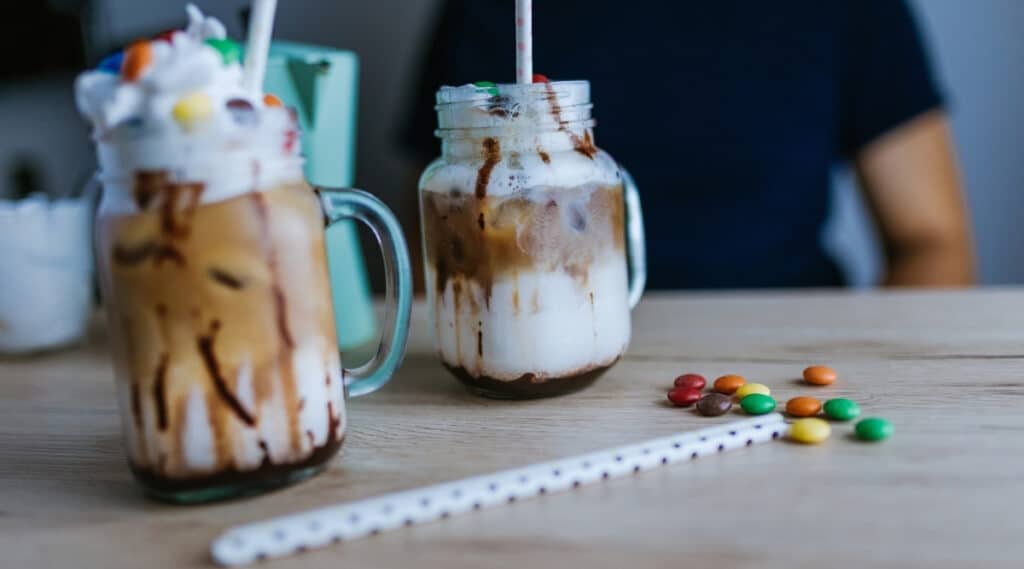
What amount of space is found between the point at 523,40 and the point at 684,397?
263 mm

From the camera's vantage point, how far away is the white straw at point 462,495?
42 cm

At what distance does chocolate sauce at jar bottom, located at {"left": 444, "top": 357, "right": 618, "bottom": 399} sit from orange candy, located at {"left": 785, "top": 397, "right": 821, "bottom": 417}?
130 millimetres

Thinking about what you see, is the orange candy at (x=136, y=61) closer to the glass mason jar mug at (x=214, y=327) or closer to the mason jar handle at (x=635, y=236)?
the glass mason jar mug at (x=214, y=327)

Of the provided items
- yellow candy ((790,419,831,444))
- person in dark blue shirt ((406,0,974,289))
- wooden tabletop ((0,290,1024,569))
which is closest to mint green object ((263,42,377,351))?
wooden tabletop ((0,290,1024,569))

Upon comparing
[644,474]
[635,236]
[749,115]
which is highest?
[749,115]

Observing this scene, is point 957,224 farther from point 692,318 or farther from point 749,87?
point 692,318

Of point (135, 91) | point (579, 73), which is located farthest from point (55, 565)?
point (579, 73)

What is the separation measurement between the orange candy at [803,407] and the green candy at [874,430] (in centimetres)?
4

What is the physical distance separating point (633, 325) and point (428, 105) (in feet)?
2.77

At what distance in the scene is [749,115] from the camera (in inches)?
54.3

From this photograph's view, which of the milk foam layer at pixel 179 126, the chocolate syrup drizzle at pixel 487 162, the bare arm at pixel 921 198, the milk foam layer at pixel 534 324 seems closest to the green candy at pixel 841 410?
the milk foam layer at pixel 534 324

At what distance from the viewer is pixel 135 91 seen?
17.4 inches

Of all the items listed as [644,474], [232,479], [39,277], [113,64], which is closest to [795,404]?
[644,474]

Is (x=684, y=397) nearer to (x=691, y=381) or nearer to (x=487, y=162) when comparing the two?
(x=691, y=381)
